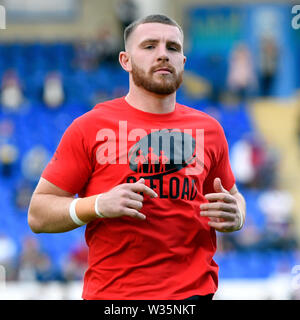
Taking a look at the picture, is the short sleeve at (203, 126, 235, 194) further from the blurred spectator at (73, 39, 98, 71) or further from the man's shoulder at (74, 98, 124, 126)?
the blurred spectator at (73, 39, 98, 71)

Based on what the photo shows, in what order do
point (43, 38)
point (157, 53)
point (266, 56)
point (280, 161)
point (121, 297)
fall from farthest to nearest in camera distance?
point (43, 38)
point (266, 56)
point (280, 161)
point (157, 53)
point (121, 297)

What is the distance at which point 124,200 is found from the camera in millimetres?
3141

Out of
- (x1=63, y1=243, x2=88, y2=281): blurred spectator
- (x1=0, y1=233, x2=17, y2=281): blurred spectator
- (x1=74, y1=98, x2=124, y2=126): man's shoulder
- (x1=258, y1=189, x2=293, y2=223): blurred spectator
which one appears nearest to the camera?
(x1=74, y1=98, x2=124, y2=126): man's shoulder

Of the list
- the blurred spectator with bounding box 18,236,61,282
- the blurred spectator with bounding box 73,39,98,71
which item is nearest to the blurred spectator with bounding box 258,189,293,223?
the blurred spectator with bounding box 18,236,61,282

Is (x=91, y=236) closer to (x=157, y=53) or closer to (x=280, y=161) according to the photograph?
(x=157, y=53)

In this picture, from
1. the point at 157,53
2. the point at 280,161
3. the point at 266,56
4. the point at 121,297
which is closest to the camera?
the point at 121,297

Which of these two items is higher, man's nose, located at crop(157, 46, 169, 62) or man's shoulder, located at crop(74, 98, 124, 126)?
man's nose, located at crop(157, 46, 169, 62)

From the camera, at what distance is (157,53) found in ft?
11.6

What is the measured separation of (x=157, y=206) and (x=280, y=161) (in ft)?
37.5

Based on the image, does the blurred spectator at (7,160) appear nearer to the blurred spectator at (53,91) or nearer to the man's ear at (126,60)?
the blurred spectator at (53,91)

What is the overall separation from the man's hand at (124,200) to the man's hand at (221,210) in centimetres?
26

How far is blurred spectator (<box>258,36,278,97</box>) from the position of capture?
17.4m

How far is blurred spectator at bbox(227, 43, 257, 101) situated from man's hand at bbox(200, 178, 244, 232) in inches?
511

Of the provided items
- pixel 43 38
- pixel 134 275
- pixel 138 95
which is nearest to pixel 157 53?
pixel 138 95
